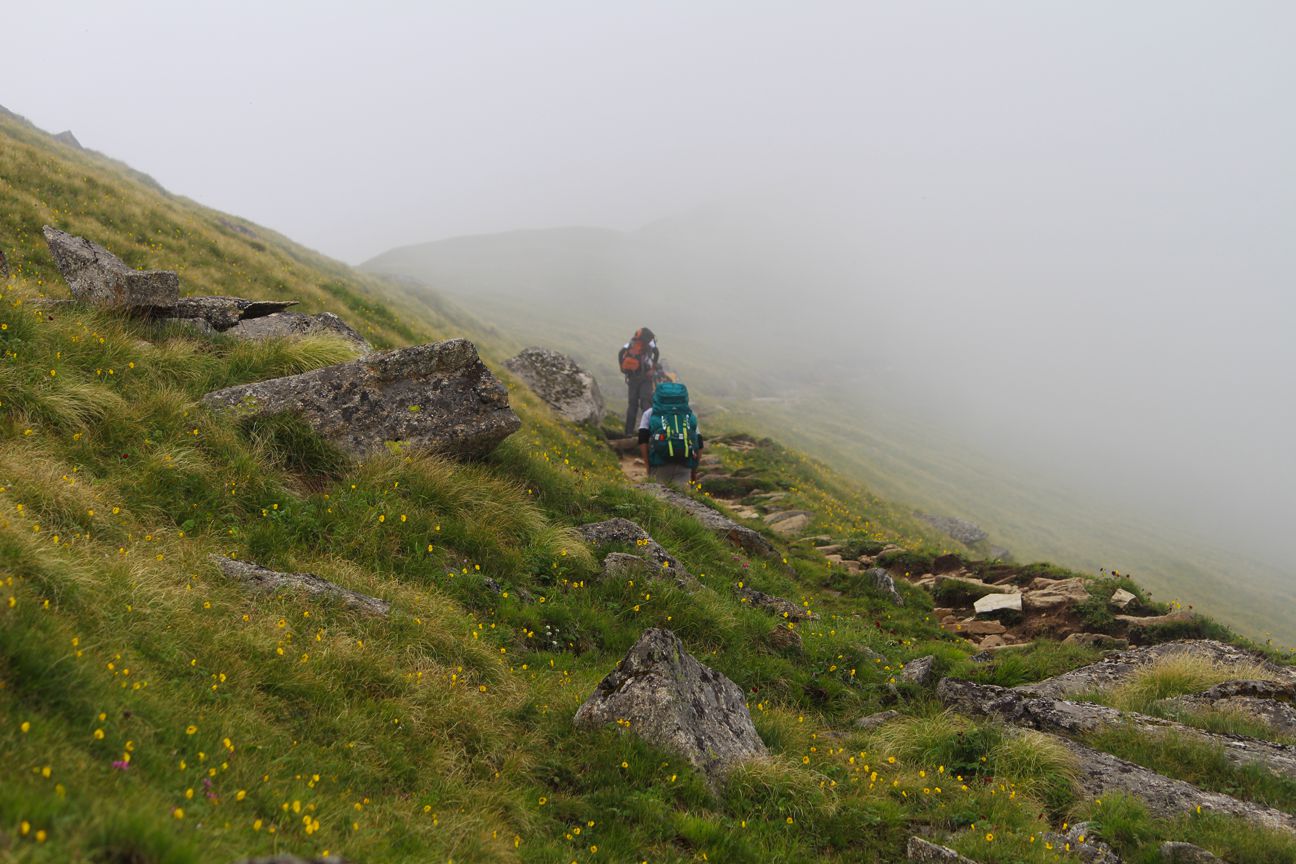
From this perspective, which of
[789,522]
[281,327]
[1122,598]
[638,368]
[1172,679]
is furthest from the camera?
[638,368]

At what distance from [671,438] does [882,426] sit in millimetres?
94712

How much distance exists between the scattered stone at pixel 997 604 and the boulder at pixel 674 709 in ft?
26.1

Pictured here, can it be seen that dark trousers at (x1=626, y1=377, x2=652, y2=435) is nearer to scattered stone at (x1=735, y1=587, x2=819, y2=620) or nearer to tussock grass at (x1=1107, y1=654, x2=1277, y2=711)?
scattered stone at (x1=735, y1=587, x2=819, y2=620)

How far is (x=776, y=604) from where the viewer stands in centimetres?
1145

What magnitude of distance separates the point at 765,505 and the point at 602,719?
1434cm

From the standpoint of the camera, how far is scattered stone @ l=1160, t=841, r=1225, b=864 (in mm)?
6137

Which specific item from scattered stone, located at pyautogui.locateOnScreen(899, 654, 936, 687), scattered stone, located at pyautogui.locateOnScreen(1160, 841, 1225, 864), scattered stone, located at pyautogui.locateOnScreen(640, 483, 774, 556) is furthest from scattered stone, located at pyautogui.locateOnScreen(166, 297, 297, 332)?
scattered stone, located at pyautogui.locateOnScreen(1160, 841, 1225, 864)

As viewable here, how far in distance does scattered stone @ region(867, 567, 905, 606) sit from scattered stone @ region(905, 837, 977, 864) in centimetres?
809

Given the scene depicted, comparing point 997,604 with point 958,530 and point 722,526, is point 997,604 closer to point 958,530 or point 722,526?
point 722,526

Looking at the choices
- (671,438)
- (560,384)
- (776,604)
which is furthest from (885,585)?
(560,384)

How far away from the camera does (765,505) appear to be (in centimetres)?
2077

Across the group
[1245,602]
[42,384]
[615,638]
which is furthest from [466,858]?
[1245,602]

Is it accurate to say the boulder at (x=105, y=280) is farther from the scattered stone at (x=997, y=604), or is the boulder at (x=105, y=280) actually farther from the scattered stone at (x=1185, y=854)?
the scattered stone at (x=997, y=604)

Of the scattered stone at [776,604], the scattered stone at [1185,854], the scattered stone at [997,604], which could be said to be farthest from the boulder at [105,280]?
the scattered stone at [997,604]
